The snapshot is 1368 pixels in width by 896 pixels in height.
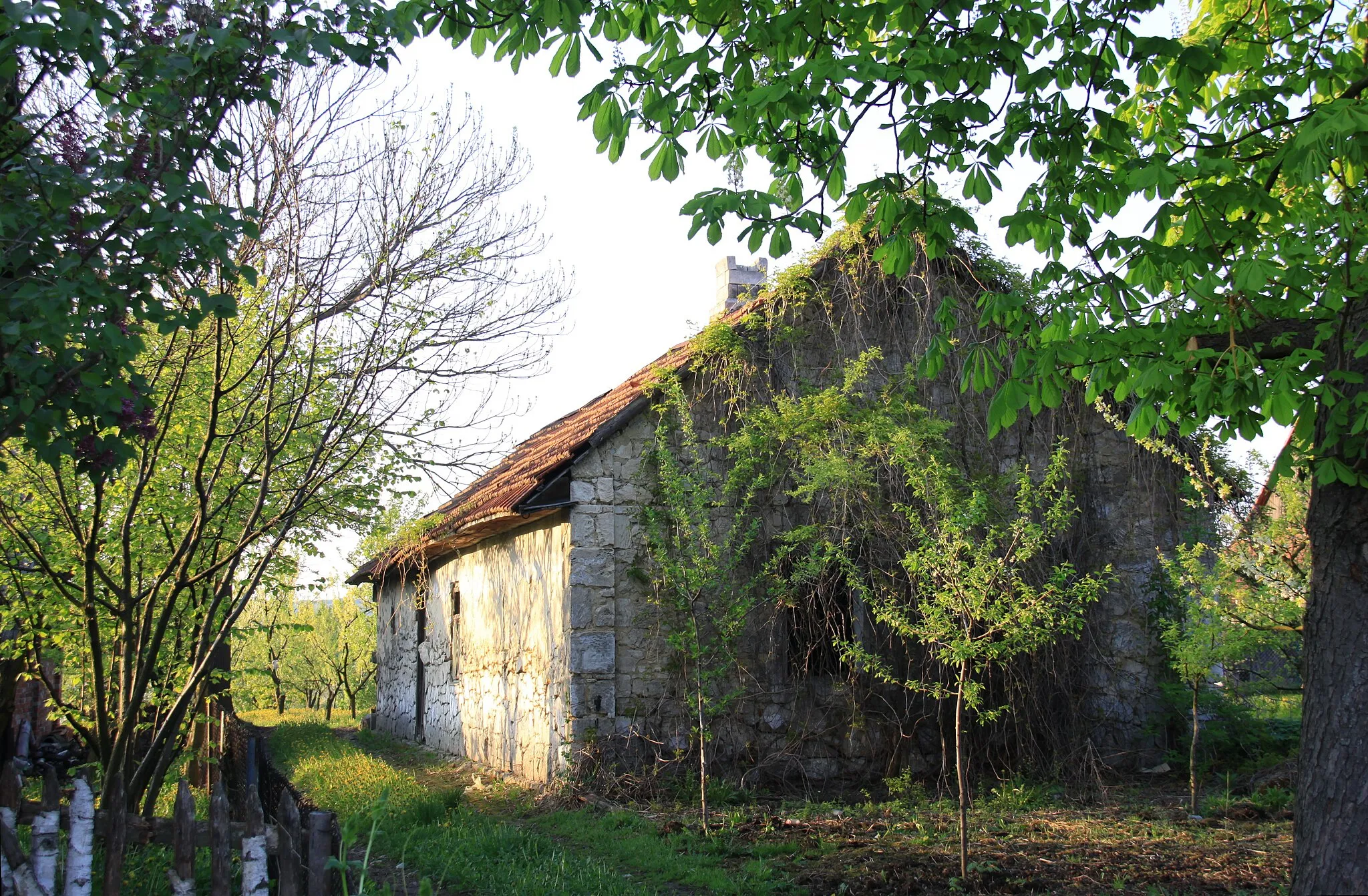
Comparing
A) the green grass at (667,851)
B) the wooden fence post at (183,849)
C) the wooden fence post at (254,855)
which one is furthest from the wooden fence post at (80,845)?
the green grass at (667,851)

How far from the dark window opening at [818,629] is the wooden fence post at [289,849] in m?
6.78

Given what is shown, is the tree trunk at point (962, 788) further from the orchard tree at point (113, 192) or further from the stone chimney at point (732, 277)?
the stone chimney at point (732, 277)

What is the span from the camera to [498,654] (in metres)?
12.0

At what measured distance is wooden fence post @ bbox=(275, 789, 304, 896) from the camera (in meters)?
3.92

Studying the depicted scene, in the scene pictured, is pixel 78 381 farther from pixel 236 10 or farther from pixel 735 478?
Answer: pixel 735 478

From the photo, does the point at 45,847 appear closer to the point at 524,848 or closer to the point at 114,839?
the point at 114,839

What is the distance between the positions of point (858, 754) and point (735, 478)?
3285 mm

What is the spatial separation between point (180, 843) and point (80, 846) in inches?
16.9

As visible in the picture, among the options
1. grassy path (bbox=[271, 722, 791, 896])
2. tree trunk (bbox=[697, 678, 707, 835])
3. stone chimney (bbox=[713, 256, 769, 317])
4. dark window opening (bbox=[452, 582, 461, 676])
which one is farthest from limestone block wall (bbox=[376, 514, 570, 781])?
stone chimney (bbox=[713, 256, 769, 317])

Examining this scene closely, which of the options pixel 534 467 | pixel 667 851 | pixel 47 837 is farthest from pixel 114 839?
pixel 534 467

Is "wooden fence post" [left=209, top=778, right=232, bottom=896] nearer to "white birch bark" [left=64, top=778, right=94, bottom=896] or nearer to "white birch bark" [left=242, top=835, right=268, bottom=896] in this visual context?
"white birch bark" [left=242, top=835, right=268, bottom=896]

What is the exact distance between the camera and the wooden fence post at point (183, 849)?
4.03 metres

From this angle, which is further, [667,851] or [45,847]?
[667,851]

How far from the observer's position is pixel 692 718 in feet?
32.6
